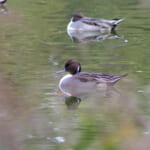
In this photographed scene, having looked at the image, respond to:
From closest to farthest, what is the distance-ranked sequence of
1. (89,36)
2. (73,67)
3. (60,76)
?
(73,67) → (60,76) → (89,36)

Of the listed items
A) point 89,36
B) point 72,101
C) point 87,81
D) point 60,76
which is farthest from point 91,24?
point 72,101

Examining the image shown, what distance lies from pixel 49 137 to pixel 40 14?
1068 centimetres

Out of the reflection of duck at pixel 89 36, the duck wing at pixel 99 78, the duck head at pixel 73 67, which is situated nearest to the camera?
the duck wing at pixel 99 78

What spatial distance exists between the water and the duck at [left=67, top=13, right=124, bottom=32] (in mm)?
323

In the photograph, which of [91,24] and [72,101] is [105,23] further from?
[72,101]

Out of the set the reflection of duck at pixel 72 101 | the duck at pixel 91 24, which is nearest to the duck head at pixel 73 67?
the reflection of duck at pixel 72 101

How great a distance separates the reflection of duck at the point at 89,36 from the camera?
12.1 meters

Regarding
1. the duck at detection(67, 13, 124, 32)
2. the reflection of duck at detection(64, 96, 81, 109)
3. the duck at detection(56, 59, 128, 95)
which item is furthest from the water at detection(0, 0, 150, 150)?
the duck at detection(67, 13, 124, 32)

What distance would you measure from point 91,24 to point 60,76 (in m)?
5.18

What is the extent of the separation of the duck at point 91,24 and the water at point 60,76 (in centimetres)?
32

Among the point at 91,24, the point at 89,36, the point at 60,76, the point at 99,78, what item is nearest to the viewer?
the point at 99,78

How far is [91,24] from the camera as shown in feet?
44.1

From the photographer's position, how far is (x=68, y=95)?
7.44 metres

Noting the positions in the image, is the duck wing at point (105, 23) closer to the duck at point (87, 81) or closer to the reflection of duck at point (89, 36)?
the reflection of duck at point (89, 36)
